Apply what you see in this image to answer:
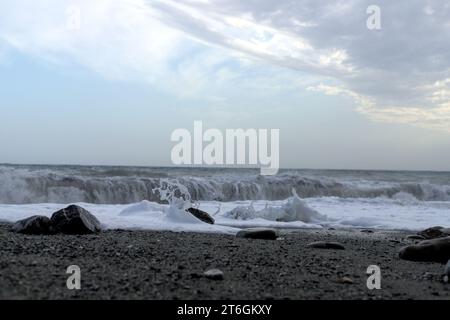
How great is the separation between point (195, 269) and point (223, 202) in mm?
12115

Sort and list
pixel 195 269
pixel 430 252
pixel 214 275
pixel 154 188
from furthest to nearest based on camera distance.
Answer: pixel 154 188 → pixel 430 252 → pixel 195 269 → pixel 214 275

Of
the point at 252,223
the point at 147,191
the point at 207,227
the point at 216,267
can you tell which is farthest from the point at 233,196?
the point at 216,267

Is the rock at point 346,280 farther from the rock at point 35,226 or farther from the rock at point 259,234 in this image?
the rock at point 35,226

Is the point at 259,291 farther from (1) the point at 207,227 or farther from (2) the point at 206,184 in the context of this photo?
(2) the point at 206,184

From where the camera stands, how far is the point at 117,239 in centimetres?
637

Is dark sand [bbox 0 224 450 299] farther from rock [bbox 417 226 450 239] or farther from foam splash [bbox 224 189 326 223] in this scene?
foam splash [bbox 224 189 326 223]

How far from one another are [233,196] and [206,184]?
113cm

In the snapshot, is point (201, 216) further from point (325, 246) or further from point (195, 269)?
point (195, 269)

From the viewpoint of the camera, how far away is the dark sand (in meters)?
3.65

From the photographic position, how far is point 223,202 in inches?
653

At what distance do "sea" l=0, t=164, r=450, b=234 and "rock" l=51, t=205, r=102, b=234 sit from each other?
874 mm

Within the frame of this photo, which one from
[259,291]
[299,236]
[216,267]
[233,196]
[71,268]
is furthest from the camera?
[233,196]

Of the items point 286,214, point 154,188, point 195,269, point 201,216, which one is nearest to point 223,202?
point 154,188

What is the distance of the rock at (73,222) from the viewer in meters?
6.77
